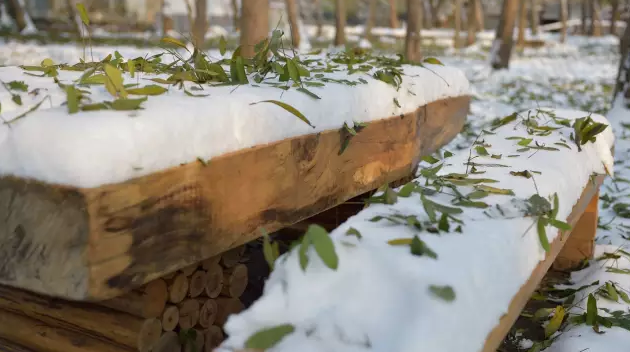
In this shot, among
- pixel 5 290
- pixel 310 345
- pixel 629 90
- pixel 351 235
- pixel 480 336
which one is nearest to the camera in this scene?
pixel 310 345

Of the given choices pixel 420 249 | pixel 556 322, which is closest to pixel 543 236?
pixel 420 249

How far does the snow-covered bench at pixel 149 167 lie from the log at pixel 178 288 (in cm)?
28

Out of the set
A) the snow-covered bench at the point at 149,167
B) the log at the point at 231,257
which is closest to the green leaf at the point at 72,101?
the snow-covered bench at the point at 149,167

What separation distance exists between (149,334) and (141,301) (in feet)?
0.46

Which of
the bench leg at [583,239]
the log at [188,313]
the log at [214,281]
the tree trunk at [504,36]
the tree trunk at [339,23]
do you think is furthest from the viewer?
the tree trunk at [339,23]

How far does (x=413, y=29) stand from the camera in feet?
30.8

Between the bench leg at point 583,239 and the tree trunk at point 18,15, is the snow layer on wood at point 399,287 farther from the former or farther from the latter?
the tree trunk at point 18,15

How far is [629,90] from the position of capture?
7109mm

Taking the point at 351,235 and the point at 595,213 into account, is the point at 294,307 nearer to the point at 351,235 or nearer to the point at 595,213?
the point at 351,235

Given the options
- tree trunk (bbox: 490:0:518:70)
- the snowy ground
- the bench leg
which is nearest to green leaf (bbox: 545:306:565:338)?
the snowy ground

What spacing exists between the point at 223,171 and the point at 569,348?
154 cm

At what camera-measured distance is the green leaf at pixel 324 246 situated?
136 cm

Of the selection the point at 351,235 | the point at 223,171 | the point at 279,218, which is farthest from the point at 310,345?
the point at 279,218

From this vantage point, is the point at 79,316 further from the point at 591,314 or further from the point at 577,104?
the point at 577,104
